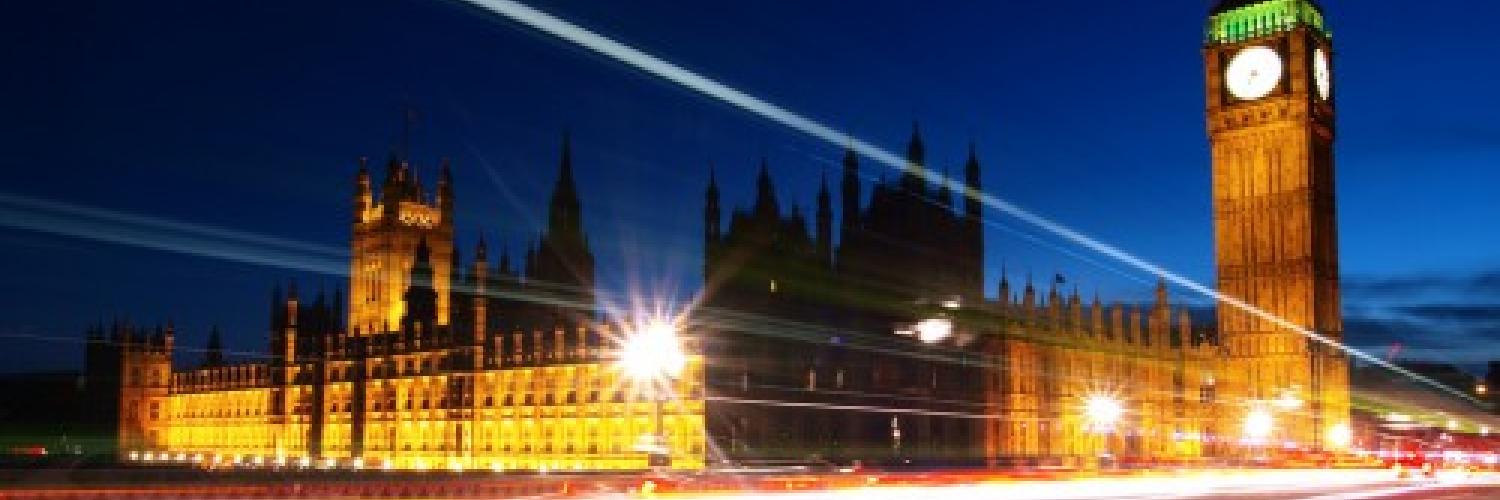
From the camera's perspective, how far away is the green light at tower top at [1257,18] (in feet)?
305

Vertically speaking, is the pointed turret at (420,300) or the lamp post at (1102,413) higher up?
the pointed turret at (420,300)

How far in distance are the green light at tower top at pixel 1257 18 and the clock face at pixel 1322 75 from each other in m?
1.64

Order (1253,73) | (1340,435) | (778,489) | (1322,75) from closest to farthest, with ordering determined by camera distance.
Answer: (778,489) < (1340,435) < (1253,73) < (1322,75)

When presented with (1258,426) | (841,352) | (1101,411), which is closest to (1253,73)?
(1258,426)

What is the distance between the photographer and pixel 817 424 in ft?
232

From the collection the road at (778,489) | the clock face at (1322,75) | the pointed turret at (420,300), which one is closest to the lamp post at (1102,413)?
the clock face at (1322,75)

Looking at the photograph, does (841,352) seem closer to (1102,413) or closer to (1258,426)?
(1102,413)

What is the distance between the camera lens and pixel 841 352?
242ft

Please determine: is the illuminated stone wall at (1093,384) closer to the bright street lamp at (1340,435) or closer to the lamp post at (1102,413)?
the lamp post at (1102,413)

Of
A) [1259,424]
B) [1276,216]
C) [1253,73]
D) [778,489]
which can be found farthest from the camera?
[1253,73]

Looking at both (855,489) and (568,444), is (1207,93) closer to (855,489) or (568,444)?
(568,444)

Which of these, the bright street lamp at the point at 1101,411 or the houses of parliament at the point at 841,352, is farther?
the bright street lamp at the point at 1101,411

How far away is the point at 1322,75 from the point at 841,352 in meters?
42.1

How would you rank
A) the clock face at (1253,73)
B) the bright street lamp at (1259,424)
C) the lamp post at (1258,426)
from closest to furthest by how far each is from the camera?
the lamp post at (1258,426), the bright street lamp at (1259,424), the clock face at (1253,73)
